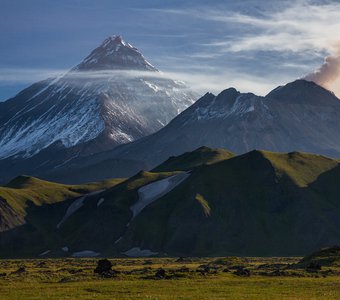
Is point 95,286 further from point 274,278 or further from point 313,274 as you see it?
point 313,274

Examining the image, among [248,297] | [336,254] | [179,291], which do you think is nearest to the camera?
[248,297]

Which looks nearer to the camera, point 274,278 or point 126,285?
point 126,285

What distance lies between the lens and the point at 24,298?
63.9 meters

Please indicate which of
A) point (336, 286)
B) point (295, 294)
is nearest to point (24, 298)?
point (295, 294)

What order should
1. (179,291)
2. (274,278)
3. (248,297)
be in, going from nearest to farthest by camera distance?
(248,297) → (179,291) → (274,278)

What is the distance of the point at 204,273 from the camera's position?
306ft

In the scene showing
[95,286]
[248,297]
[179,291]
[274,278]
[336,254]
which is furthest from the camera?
[336,254]

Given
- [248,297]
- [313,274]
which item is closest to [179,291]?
[248,297]

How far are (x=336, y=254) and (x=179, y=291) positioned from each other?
54413 mm

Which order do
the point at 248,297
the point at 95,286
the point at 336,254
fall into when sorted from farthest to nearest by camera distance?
the point at 336,254, the point at 95,286, the point at 248,297

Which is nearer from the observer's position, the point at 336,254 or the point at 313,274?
the point at 313,274

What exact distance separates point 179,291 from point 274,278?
21787mm

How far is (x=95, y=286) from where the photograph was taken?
76188 mm

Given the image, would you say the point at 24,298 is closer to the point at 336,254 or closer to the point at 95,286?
the point at 95,286
